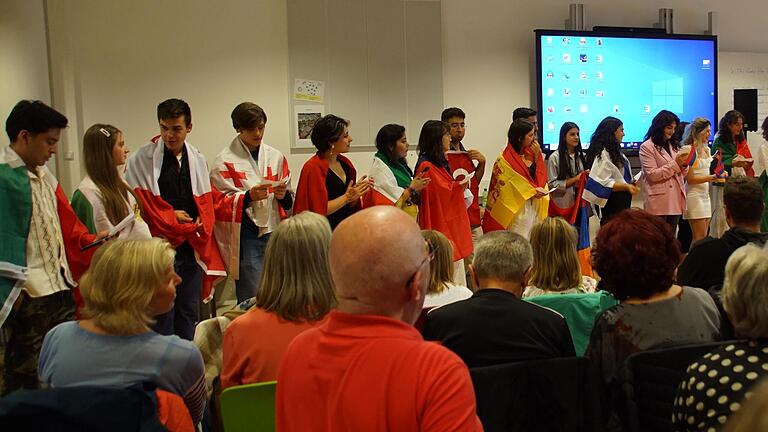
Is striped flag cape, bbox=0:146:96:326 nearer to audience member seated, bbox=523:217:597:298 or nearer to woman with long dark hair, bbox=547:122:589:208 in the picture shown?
audience member seated, bbox=523:217:597:298

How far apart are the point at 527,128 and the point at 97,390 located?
4.31 metres

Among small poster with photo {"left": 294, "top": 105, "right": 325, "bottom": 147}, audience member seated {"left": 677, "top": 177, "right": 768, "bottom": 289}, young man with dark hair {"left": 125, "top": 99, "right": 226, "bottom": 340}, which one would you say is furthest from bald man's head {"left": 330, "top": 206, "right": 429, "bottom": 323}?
small poster with photo {"left": 294, "top": 105, "right": 325, "bottom": 147}

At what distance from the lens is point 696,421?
1552 millimetres

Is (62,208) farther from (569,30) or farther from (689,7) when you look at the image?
(689,7)

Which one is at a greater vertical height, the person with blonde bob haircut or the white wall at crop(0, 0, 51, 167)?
the white wall at crop(0, 0, 51, 167)

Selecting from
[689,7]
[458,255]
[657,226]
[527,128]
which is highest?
[689,7]

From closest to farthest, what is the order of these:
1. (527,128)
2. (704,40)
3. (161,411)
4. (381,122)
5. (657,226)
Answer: (161,411), (657,226), (527,128), (381,122), (704,40)

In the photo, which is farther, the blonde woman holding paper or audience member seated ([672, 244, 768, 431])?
the blonde woman holding paper

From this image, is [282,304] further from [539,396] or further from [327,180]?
[327,180]

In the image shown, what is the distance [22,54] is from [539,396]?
3987 mm

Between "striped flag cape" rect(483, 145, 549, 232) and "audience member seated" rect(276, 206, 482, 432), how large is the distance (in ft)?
13.0

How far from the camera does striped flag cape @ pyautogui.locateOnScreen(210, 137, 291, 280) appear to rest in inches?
162

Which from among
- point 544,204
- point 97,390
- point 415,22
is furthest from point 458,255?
point 97,390

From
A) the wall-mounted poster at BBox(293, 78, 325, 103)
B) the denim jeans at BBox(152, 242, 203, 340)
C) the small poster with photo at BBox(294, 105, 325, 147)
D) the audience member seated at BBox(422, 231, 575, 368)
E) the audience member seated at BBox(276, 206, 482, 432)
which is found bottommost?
the denim jeans at BBox(152, 242, 203, 340)
